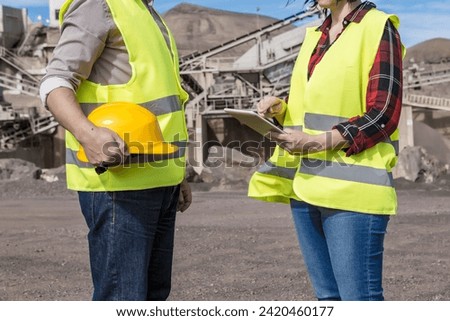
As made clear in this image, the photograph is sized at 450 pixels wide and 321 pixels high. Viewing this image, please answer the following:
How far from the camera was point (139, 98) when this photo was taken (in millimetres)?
2309

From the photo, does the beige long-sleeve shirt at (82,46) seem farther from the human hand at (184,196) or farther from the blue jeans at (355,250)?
the blue jeans at (355,250)

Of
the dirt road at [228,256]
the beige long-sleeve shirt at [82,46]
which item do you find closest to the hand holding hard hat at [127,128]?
the beige long-sleeve shirt at [82,46]

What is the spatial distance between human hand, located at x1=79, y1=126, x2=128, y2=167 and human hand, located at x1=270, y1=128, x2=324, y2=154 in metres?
0.63

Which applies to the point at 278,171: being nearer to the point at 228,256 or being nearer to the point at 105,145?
the point at 105,145

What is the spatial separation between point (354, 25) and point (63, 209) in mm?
10984

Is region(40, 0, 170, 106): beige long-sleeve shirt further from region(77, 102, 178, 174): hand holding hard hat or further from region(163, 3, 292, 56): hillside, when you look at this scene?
region(163, 3, 292, 56): hillside

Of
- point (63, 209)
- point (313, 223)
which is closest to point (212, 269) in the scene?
point (313, 223)

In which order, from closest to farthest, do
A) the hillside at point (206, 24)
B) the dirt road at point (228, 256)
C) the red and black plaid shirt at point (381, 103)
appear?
the red and black plaid shirt at point (381, 103) → the dirt road at point (228, 256) → the hillside at point (206, 24)

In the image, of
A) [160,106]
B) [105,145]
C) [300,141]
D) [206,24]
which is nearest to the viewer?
[105,145]

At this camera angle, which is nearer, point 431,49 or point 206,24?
point 431,49

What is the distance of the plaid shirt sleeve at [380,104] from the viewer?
242 cm

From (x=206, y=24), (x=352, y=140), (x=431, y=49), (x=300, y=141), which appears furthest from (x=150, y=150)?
(x=206, y=24)

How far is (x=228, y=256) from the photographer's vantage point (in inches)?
289

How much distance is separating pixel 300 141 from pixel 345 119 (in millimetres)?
181
